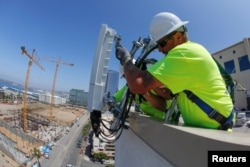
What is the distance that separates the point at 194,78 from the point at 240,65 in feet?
55.9

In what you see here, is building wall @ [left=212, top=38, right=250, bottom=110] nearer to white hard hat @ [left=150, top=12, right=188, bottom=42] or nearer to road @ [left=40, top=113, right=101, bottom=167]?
white hard hat @ [left=150, top=12, right=188, bottom=42]

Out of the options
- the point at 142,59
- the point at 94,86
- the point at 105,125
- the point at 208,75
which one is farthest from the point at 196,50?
the point at 105,125

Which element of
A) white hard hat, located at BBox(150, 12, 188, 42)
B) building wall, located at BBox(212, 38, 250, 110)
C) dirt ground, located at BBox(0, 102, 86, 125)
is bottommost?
dirt ground, located at BBox(0, 102, 86, 125)

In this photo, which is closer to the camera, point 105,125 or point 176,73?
point 176,73

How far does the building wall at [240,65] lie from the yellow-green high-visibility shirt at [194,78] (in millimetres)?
15861

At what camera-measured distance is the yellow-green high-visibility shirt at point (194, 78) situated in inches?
76.8

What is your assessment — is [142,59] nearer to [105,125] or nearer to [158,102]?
[158,102]

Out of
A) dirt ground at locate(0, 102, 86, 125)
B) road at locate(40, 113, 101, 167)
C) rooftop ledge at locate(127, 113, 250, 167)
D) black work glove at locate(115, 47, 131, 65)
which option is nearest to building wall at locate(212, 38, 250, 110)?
black work glove at locate(115, 47, 131, 65)

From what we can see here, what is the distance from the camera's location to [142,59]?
290 cm

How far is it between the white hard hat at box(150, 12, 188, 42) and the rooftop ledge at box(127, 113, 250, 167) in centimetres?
105

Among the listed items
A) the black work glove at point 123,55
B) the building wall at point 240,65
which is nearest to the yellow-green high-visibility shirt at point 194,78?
the black work glove at point 123,55

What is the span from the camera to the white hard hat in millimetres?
2477

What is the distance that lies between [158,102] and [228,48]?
1700 centimetres

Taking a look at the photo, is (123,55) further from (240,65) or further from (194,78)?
(240,65)
